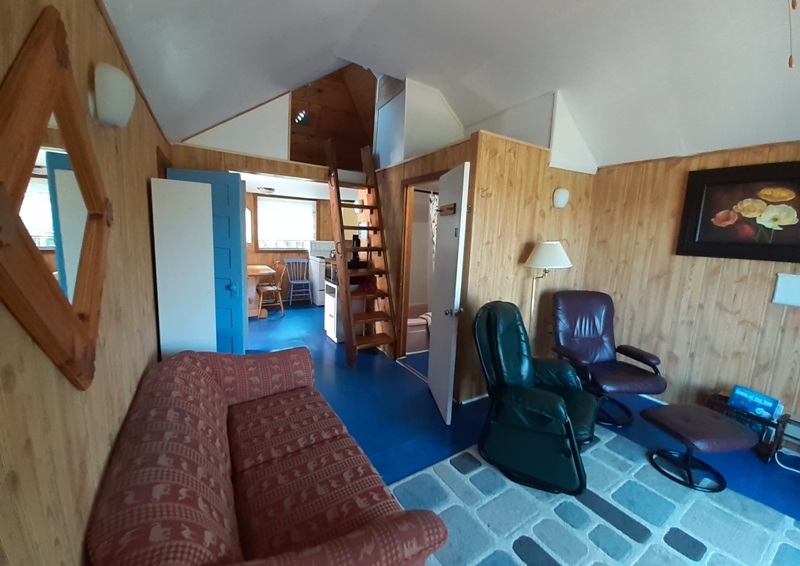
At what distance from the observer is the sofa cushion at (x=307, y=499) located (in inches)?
43.4

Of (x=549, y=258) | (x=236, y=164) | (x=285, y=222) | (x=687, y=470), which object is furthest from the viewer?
(x=285, y=222)

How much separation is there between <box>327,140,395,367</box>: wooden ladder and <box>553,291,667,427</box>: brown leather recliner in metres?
1.79

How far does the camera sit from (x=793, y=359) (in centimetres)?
231

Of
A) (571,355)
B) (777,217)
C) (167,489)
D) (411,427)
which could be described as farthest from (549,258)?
(167,489)

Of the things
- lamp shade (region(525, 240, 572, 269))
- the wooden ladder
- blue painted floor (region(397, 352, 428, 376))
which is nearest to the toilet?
blue painted floor (region(397, 352, 428, 376))

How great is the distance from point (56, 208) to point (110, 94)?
2.08 ft

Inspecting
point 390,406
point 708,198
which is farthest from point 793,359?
point 390,406

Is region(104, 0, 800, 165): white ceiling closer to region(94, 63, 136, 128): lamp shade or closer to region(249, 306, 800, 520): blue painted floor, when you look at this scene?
region(94, 63, 136, 128): lamp shade

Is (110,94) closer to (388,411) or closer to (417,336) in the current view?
(388,411)

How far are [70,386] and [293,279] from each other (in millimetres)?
5471

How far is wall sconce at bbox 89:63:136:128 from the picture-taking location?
1.12 meters

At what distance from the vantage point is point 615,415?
8.88 ft

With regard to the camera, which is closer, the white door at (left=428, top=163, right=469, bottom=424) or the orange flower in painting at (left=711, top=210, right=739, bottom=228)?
the white door at (left=428, top=163, right=469, bottom=424)

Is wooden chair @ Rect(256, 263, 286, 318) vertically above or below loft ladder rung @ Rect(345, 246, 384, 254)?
below
